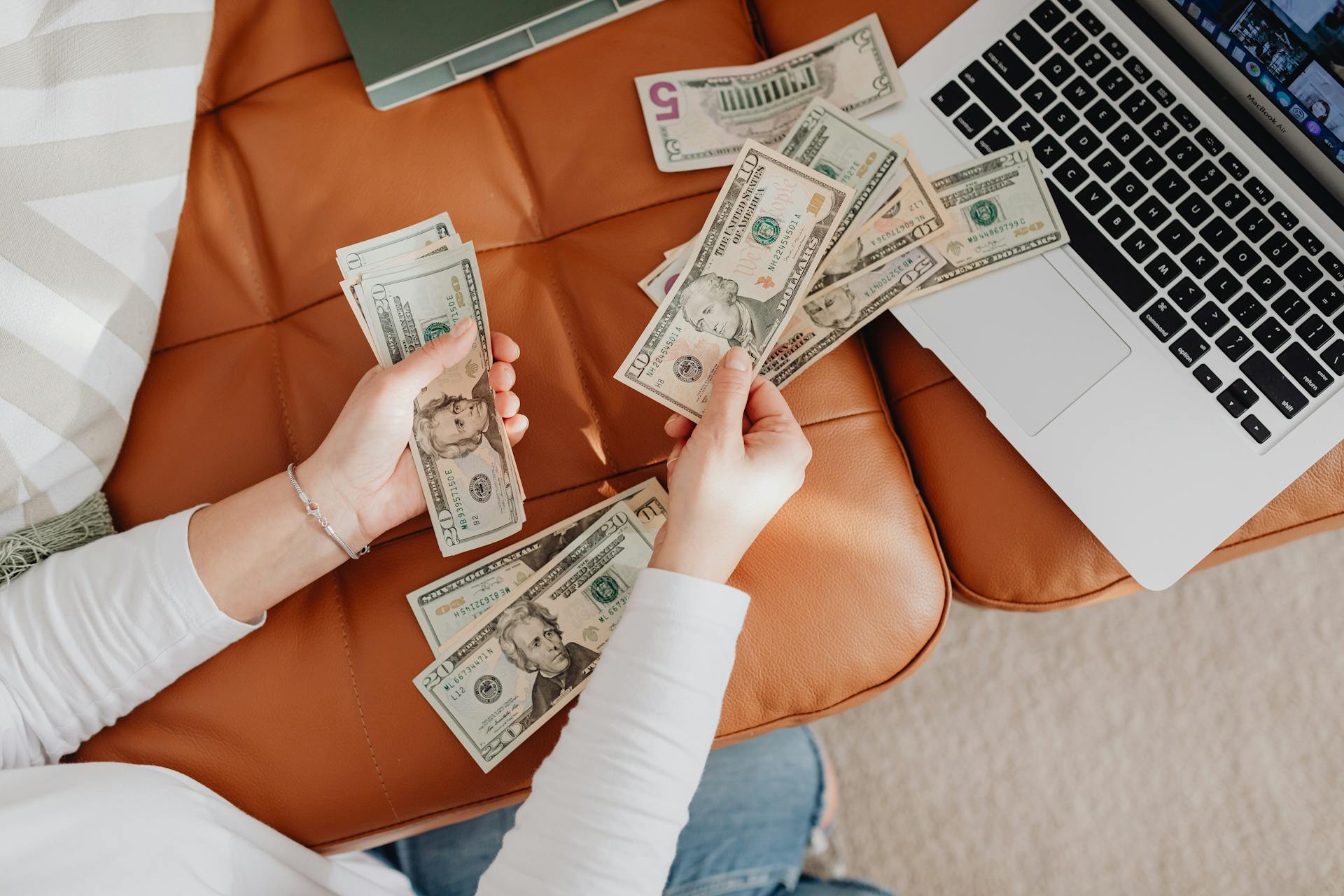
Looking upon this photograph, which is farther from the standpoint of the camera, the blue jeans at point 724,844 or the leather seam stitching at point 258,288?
the blue jeans at point 724,844

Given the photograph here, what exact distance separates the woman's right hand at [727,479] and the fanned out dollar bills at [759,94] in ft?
A: 1.09

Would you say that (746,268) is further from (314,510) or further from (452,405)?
(314,510)

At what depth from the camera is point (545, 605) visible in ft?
3.42

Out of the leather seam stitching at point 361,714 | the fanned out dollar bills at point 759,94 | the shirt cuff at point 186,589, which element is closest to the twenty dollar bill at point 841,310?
the fanned out dollar bills at point 759,94

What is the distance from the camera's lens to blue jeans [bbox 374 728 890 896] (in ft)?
3.91

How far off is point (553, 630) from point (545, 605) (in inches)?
1.3

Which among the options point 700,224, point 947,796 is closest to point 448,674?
point 700,224

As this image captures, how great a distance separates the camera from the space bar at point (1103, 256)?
40.2 inches

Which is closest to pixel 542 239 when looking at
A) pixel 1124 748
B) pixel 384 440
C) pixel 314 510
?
pixel 384 440

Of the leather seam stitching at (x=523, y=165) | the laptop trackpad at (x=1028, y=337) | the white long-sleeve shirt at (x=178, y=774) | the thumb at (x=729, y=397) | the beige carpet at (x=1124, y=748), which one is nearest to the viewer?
the white long-sleeve shirt at (x=178, y=774)

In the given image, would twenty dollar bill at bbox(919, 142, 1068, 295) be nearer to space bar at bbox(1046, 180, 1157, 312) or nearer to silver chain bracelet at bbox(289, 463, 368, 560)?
space bar at bbox(1046, 180, 1157, 312)

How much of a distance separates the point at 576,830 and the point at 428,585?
1.19ft

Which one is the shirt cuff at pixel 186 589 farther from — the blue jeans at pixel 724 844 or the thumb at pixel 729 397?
the thumb at pixel 729 397

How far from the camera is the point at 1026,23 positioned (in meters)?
1.08
